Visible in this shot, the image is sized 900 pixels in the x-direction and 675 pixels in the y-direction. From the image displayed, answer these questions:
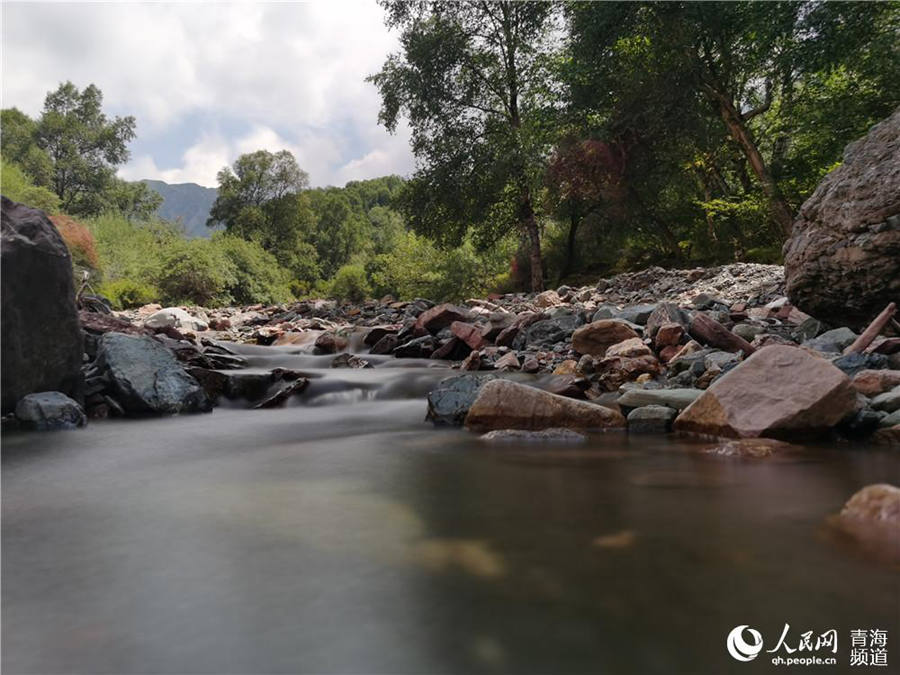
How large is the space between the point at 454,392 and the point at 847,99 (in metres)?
14.8

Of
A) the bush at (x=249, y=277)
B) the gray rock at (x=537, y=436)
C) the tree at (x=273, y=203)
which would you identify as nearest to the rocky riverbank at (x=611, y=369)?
the gray rock at (x=537, y=436)

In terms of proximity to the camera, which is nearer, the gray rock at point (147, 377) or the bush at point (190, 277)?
the gray rock at point (147, 377)

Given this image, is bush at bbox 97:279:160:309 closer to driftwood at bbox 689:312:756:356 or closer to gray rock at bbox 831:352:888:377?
driftwood at bbox 689:312:756:356

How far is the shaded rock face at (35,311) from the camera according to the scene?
17.2 ft

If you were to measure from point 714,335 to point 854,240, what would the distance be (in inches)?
62.8

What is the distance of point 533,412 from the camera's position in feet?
15.5

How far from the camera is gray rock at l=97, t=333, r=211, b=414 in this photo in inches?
241

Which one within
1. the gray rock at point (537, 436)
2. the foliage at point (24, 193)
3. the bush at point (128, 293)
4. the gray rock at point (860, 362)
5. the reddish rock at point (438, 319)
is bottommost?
the gray rock at point (537, 436)

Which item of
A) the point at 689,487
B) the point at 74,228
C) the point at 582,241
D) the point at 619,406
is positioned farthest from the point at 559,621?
the point at 74,228

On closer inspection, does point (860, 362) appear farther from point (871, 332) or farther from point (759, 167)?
point (759, 167)

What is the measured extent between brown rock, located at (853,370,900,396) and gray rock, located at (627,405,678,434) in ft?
4.33

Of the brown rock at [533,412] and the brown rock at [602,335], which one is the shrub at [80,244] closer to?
the brown rock at [602,335]

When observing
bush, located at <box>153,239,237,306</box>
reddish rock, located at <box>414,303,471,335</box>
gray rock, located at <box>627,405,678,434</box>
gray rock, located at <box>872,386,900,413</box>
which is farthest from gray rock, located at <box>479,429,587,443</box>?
bush, located at <box>153,239,237,306</box>

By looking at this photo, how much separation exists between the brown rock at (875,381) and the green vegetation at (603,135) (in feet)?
37.9
